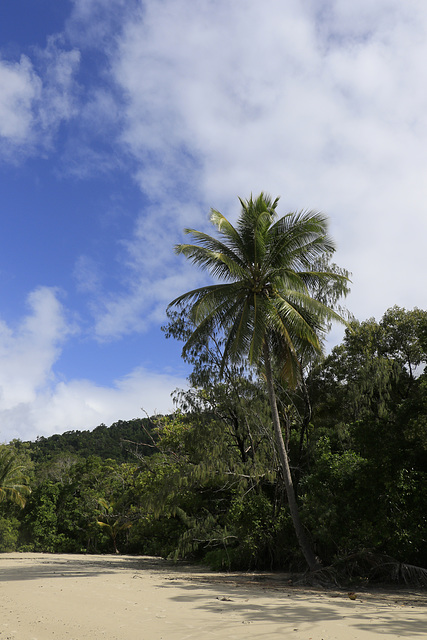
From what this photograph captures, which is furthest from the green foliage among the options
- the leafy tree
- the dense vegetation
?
the leafy tree

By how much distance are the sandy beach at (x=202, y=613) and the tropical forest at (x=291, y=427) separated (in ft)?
6.23

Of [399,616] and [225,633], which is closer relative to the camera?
[225,633]

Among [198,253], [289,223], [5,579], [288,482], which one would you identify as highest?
[289,223]

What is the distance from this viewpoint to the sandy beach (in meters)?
6.12

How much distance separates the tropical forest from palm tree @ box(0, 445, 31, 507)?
1706 cm

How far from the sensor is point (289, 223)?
14750mm

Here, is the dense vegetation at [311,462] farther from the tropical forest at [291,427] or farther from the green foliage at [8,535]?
the green foliage at [8,535]

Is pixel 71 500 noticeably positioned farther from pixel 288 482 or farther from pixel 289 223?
pixel 289 223

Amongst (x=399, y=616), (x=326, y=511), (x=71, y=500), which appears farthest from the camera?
(x=71, y=500)

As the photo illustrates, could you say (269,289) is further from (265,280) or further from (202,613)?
(202,613)

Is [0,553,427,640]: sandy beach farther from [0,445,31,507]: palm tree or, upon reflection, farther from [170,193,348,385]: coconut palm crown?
[0,445,31,507]: palm tree

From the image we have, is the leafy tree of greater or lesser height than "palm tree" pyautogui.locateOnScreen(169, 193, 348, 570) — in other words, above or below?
below

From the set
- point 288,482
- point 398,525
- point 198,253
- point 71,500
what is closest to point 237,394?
point 288,482

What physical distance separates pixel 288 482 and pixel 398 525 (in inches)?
127
